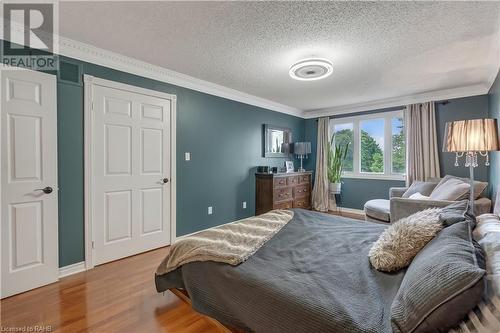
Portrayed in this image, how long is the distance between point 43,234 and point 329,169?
16.0 ft

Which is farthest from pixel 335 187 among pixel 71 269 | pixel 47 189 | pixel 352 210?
pixel 47 189

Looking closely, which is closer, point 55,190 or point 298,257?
point 298,257

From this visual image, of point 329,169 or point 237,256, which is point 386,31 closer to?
point 237,256

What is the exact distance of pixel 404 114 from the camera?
4.48 m

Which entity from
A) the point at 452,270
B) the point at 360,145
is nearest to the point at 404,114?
the point at 360,145

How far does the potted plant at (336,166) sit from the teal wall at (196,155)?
44.1 inches

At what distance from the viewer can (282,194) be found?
4.57 meters

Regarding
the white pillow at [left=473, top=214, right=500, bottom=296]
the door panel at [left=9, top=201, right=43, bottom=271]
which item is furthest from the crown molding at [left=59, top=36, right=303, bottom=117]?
the white pillow at [left=473, top=214, right=500, bottom=296]

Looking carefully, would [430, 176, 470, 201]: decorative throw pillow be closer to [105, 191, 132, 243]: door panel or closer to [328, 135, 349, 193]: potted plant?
[328, 135, 349, 193]: potted plant

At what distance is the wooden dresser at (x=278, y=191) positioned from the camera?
4379 mm

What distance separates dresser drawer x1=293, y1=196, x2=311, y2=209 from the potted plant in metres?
0.57

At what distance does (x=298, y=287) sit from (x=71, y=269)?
2.51 m

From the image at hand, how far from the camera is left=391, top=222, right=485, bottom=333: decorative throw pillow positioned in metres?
0.79

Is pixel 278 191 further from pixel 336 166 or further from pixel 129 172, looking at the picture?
pixel 129 172
